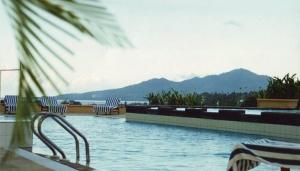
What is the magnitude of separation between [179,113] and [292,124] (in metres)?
6.55

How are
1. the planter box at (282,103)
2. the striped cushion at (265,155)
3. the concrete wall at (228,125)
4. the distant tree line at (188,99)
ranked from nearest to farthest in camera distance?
the striped cushion at (265,155)
the concrete wall at (228,125)
the planter box at (282,103)
the distant tree line at (188,99)

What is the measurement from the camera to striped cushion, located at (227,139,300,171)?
4551mm

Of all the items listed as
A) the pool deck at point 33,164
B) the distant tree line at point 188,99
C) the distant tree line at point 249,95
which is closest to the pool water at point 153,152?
the pool deck at point 33,164

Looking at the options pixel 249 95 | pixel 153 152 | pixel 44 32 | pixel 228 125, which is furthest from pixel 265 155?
pixel 249 95

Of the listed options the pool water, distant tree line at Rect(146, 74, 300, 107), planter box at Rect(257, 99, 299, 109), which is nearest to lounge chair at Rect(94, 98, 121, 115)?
distant tree line at Rect(146, 74, 300, 107)

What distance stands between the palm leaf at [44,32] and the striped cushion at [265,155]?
12.8 feet

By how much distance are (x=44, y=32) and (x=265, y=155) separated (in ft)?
13.6

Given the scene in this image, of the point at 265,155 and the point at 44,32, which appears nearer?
the point at 44,32

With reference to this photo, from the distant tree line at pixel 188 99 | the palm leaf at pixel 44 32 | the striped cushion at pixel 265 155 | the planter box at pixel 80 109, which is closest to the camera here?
the palm leaf at pixel 44 32

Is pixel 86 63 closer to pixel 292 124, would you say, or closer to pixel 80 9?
pixel 80 9

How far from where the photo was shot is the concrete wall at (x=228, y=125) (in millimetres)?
14922

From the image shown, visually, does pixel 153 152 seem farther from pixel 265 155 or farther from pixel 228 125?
pixel 228 125

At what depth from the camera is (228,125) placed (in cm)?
1769

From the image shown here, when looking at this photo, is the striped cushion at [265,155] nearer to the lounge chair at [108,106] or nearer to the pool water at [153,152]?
the pool water at [153,152]
